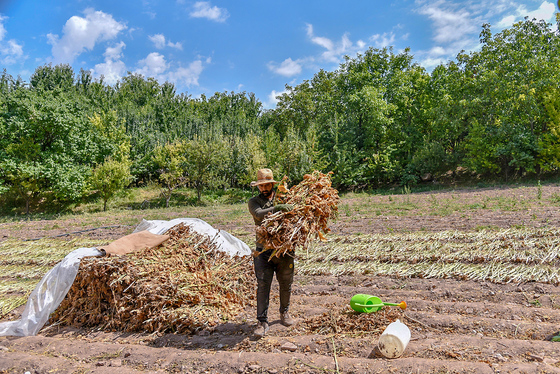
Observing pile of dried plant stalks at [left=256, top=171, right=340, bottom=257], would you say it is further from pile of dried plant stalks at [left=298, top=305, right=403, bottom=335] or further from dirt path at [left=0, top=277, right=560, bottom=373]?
dirt path at [left=0, top=277, right=560, bottom=373]

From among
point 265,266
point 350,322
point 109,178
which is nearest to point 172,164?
point 109,178


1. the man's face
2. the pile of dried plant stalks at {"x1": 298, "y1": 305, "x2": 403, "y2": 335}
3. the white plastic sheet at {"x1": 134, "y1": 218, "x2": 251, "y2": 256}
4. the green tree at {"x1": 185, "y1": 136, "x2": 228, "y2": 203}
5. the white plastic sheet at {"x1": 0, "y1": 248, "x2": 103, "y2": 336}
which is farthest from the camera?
the green tree at {"x1": 185, "y1": 136, "x2": 228, "y2": 203}

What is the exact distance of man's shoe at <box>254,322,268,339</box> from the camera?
4023 millimetres

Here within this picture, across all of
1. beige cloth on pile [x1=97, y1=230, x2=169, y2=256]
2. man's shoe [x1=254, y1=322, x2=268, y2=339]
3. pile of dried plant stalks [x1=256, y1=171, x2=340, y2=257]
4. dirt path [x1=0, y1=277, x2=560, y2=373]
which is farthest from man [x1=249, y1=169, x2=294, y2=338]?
beige cloth on pile [x1=97, y1=230, x2=169, y2=256]

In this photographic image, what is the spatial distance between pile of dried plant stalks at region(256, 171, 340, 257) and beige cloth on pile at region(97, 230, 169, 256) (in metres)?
2.60

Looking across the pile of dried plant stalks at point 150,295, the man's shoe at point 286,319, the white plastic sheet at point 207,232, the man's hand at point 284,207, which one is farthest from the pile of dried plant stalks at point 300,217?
the white plastic sheet at point 207,232

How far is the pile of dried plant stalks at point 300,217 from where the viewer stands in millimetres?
3803

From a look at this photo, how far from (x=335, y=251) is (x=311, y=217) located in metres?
3.92

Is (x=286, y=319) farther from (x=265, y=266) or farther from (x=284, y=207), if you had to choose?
(x=284, y=207)

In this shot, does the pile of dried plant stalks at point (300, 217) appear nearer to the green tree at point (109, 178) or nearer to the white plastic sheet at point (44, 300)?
the white plastic sheet at point (44, 300)

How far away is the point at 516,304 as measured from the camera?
445 centimetres

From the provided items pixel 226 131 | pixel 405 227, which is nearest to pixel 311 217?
pixel 405 227

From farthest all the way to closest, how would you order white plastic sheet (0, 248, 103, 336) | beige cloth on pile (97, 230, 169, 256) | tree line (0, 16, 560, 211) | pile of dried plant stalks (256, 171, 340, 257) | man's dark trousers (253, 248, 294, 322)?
tree line (0, 16, 560, 211), beige cloth on pile (97, 230, 169, 256), white plastic sheet (0, 248, 103, 336), man's dark trousers (253, 248, 294, 322), pile of dried plant stalks (256, 171, 340, 257)

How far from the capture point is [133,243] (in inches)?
217
